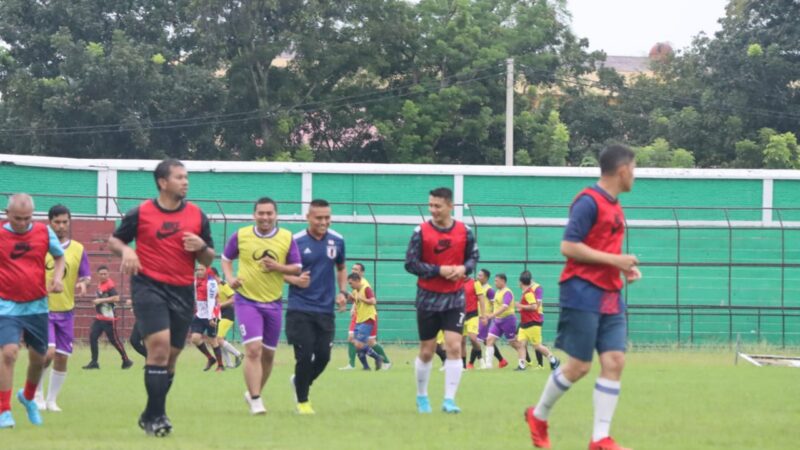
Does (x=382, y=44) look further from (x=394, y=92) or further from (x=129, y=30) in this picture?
(x=129, y=30)

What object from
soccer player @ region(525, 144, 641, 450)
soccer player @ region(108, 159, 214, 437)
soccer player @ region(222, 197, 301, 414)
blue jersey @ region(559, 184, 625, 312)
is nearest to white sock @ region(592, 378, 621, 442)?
soccer player @ region(525, 144, 641, 450)

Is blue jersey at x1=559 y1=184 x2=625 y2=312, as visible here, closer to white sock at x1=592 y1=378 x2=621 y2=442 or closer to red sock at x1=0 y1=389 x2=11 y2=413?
white sock at x1=592 y1=378 x2=621 y2=442

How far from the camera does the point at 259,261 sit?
529 inches

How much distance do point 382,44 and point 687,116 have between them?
13.3 metres

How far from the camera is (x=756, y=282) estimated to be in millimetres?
39781

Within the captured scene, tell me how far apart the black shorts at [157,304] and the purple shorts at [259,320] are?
2.12 m

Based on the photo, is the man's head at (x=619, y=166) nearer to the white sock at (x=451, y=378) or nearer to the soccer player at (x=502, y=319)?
the white sock at (x=451, y=378)

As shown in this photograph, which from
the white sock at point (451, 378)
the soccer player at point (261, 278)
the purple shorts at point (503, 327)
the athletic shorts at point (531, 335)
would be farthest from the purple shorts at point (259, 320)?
the purple shorts at point (503, 327)

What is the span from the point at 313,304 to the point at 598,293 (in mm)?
4706

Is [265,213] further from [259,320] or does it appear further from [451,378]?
[451,378]

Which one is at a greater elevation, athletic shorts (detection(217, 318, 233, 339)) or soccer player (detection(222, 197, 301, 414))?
soccer player (detection(222, 197, 301, 414))

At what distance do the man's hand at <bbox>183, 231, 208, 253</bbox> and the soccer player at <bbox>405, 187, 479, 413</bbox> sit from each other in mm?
3014

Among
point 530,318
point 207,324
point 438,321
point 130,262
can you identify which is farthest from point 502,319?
point 130,262

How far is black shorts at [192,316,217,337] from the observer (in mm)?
24859
